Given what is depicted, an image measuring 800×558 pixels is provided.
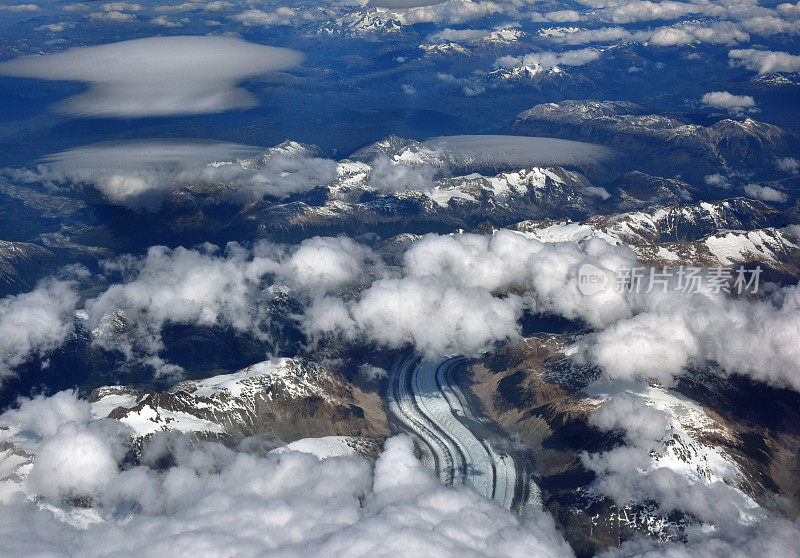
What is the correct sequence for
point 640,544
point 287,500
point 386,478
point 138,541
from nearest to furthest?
1. point 138,541
2. point 287,500
3. point 640,544
4. point 386,478

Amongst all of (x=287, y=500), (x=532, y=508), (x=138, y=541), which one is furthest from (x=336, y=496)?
(x=532, y=508)

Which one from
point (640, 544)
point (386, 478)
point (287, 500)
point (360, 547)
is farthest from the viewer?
point (386, 478)

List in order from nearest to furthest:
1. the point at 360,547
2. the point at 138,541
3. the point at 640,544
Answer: the point at 360,547 < the point at 138,541 < the point at 640,544

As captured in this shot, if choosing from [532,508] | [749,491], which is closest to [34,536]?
[532,508]

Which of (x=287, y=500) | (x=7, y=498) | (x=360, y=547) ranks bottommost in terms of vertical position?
(x=7, y=498)

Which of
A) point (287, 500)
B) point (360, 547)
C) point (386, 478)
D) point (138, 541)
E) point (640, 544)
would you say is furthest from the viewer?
point (386, 478)

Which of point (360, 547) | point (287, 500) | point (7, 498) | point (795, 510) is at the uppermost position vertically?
point (360, 547)

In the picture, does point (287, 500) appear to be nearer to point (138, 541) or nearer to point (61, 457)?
point (138, 541)

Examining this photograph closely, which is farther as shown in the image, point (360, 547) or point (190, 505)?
point (190, 505)

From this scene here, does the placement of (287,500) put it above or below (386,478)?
above

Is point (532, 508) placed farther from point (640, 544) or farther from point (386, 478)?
point (386, 478)
